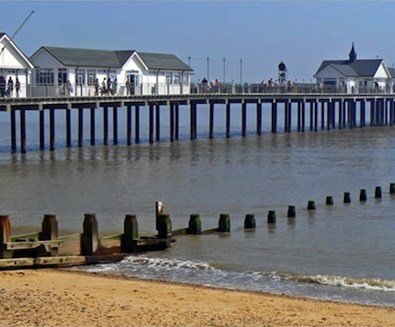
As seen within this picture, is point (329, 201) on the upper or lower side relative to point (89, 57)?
lower

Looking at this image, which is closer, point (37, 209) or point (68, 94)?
point (37, 209)

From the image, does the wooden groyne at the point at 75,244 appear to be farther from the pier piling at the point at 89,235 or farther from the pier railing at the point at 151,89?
the pier railing at the point at 151,89

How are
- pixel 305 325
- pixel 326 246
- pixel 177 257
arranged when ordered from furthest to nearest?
1. pixel 326 246
2. pixel 177 257
3. pixel 305 325

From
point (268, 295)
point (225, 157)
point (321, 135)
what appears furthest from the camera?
Answer: point (321, 135)

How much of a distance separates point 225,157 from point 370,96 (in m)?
36.4

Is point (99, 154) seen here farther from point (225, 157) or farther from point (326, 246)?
point (326, 246)

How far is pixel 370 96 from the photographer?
82.0 m

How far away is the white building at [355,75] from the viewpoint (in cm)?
8419

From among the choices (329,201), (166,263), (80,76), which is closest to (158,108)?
(80,76)

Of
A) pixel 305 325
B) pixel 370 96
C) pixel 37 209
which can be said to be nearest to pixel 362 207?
pixel 37 209

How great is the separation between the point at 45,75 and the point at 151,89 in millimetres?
7621

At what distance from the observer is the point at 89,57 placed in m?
56.3

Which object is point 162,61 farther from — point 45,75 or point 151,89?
point 45,75

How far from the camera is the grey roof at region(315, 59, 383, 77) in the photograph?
84.9m
